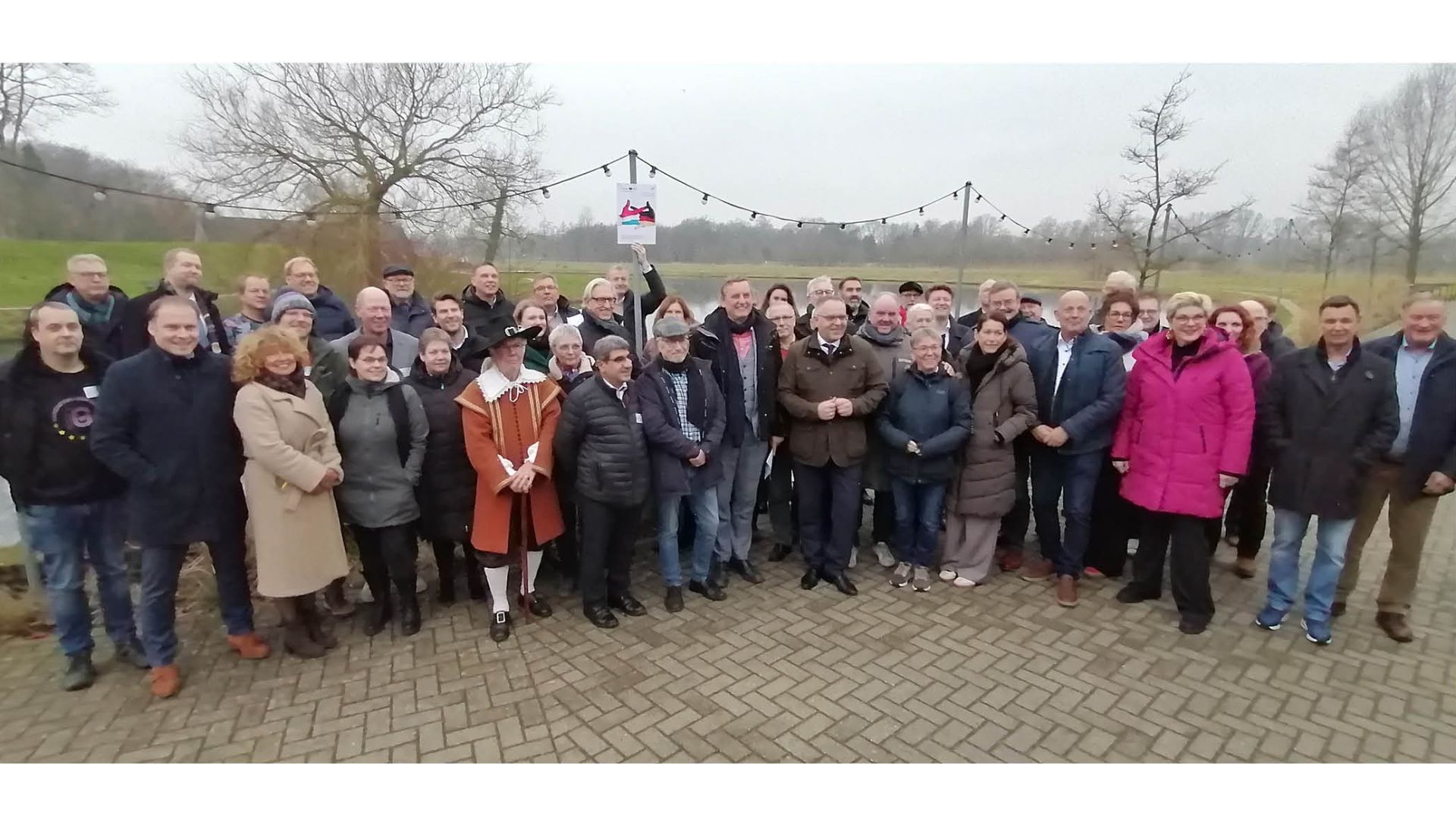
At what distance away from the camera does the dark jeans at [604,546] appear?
13.0ft

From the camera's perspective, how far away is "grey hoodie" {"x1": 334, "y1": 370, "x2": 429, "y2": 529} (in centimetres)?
365

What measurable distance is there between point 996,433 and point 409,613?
3885mm

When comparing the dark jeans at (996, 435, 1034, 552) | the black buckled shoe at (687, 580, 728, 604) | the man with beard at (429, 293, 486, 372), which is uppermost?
the man with beard at (429, 293, 486, 372)

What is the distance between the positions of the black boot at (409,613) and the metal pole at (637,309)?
101 inches

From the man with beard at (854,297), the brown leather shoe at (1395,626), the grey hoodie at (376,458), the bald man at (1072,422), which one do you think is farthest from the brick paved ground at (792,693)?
the man with beard at (854,297)

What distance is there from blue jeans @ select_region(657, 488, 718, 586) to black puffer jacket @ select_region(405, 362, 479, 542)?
47.3 inches

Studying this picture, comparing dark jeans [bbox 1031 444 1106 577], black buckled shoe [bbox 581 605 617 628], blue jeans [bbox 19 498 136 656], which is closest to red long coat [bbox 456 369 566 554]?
black buckled shoe [bbox 581 605 617 628]

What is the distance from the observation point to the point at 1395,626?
3.89m

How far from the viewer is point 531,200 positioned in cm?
1169

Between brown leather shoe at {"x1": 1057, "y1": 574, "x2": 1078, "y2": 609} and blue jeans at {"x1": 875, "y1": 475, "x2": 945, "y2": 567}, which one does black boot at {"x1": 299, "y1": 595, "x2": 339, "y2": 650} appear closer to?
blue jeans at {"x1": 875, "y1": 475, "x2": 945, "y2": 567}

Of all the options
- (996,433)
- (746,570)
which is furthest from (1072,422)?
(746,570)

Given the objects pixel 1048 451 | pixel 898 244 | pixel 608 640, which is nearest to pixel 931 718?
pixel 608 640

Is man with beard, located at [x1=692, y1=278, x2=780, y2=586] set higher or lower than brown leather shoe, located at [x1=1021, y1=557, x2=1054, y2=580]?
higher

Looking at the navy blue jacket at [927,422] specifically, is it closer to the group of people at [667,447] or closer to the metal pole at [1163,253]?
the group of people at [667,447]
